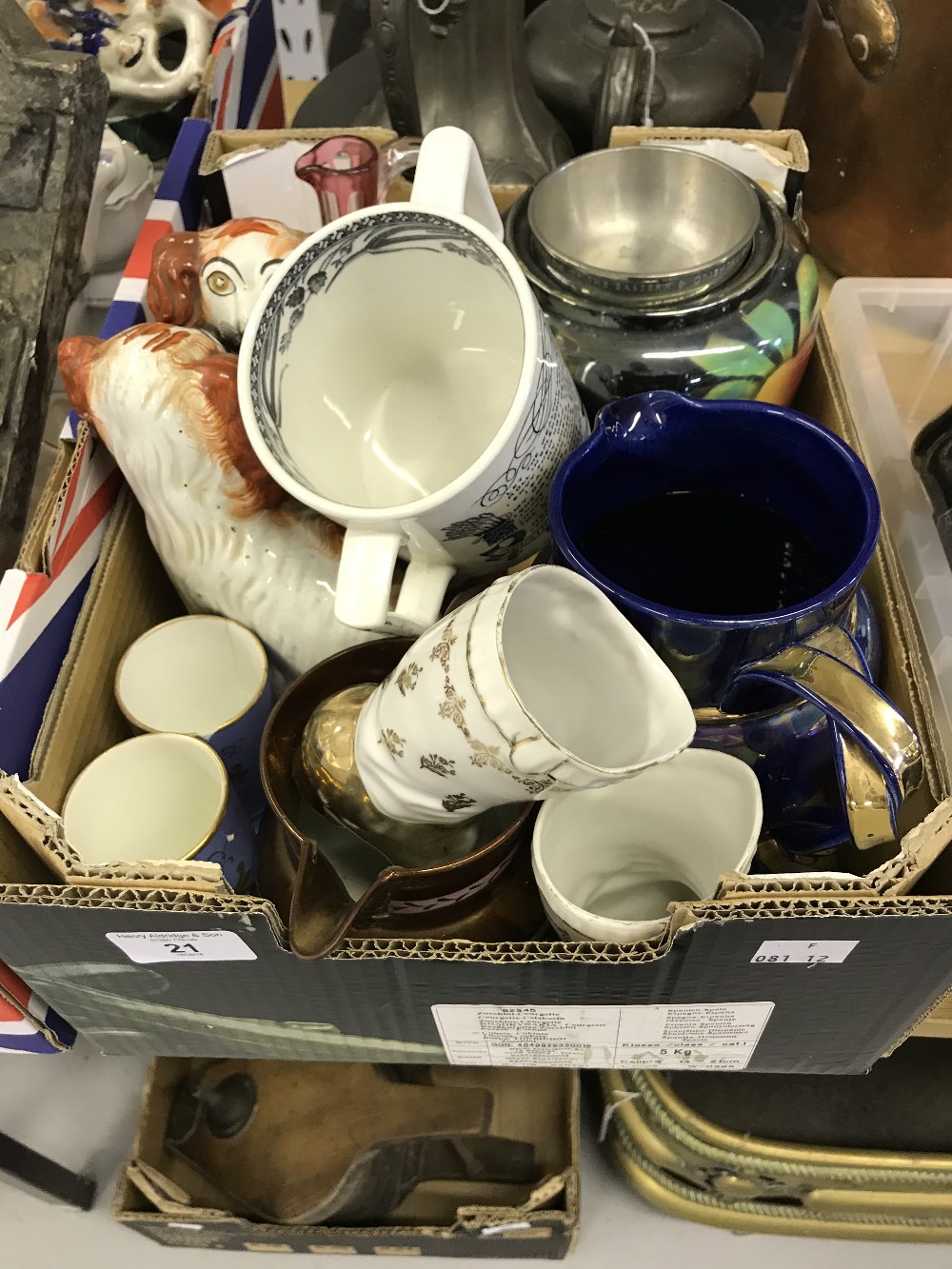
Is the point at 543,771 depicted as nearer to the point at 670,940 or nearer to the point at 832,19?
the point at 670,940

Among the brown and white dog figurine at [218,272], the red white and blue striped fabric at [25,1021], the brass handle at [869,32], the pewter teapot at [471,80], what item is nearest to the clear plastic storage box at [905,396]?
the brass handle at [869,32]

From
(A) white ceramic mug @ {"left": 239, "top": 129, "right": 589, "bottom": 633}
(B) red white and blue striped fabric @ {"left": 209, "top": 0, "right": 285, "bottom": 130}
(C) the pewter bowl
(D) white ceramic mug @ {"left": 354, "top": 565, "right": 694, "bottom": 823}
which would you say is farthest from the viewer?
(B) red white and blue striped fabric @ {"left": 209, "top": 0, "right": 285, "bottom": 130}

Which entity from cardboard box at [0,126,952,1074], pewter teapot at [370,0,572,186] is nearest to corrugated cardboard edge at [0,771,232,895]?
cardboard box at [0,126,952,1074]

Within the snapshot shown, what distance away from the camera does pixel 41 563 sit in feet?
1.50

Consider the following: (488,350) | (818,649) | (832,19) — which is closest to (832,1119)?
(818,649)

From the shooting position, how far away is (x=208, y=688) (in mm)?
551

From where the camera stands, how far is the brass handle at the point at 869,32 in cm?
58

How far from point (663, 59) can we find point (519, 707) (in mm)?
660

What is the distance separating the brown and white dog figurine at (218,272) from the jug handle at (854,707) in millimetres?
324

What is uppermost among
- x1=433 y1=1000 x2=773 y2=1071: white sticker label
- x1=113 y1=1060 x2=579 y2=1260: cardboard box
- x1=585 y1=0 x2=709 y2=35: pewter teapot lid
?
x1=585 y1=0 x2=709 y2=35: pewter teapot lid

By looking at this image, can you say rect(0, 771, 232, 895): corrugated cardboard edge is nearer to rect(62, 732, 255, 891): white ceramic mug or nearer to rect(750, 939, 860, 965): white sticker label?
rect(62, 732, 255, 891): white ceramic mug

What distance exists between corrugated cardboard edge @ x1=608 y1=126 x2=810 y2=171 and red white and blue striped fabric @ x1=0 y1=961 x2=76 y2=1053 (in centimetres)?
61

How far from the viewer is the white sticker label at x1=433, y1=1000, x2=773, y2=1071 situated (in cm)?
43

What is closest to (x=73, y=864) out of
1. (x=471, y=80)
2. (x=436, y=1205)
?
(x=436, y=1205)
